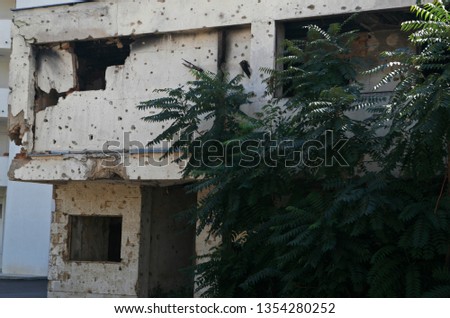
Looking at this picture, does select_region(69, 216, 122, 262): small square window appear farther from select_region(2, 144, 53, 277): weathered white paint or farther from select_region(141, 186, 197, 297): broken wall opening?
select_region(2, 144, 53, 277): weathered white paint

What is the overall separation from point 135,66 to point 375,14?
4350mm

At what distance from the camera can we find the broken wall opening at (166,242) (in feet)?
47.0

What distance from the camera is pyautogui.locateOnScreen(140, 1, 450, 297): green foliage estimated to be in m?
8.64

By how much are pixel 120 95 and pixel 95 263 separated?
3.50m

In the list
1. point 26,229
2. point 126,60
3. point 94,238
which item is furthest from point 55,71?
point 26,229

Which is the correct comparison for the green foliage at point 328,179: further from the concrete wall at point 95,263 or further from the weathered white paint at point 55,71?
the concrete wall at point 95,263

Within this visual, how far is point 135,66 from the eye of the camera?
12883 mm

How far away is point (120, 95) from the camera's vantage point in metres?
12.9

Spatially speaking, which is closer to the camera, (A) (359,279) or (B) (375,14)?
(A) (359,279)

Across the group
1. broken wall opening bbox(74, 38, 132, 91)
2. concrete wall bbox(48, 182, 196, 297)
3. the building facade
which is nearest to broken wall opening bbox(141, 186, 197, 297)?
concrete wall bbox(48, 182, 196, 297)

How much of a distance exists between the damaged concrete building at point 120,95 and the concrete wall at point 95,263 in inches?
0.8

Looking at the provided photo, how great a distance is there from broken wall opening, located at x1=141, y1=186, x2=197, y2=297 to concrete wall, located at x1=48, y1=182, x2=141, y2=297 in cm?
31

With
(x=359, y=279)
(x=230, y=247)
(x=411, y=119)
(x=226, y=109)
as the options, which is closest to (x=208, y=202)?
(x=230, y=247)
